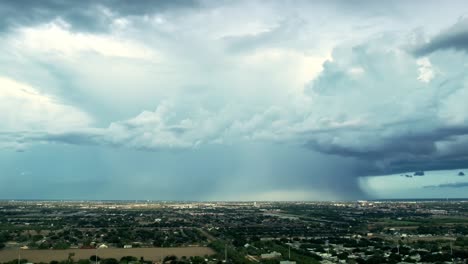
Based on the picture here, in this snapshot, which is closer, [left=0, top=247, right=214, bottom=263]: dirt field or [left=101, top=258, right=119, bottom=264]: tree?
[left=101, top=258, right=119, bottom=264]: tree

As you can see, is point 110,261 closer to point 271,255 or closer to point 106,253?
point 106,253

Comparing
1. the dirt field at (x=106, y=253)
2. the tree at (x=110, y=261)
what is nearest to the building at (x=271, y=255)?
the dirt field at (x=106, y=253)

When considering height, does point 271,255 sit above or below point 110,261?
below

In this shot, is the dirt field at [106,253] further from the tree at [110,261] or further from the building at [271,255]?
the building at [271,255]

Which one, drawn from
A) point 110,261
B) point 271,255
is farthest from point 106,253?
point 271,255

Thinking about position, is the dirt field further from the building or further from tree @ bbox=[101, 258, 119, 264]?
the building

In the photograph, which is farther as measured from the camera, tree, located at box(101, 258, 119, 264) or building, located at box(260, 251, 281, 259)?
building, located at box(260, 251, 281, 259)

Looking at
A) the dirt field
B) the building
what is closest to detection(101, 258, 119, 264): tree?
the dirt field

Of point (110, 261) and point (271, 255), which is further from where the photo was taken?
point (271, 255)

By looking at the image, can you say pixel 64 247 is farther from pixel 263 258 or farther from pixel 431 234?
pixel 431 234

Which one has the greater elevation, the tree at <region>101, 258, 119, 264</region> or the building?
the tree at <region>101, 258, 119, 264</region>
